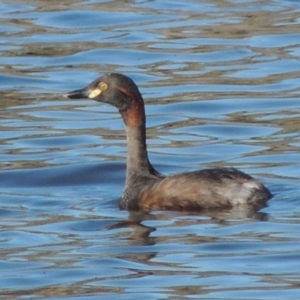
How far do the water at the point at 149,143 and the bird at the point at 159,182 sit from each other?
0.55ft

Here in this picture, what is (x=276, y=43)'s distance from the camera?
2112 centimetres

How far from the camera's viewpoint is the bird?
1175cm

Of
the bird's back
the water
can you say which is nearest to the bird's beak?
the water

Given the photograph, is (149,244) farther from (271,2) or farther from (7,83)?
(271,2)

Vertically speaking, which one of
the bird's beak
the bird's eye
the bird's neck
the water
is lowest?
the water

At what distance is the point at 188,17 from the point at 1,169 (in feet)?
31.5

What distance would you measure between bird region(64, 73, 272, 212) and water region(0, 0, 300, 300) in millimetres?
168

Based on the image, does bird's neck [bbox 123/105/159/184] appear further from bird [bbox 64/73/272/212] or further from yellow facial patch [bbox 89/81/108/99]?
yellow facial patch [bbox 89/81/108/99]

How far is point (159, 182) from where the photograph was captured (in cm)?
1217

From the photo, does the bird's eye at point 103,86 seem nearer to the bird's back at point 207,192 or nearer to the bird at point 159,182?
the bird at point 159,182

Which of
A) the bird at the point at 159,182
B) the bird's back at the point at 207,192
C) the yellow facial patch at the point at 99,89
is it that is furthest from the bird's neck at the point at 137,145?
the bird's back at the point at 207,192

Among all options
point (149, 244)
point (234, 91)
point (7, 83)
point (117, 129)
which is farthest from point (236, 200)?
point (7, 83)

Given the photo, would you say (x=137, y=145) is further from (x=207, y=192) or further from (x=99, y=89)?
(x=207, y=192)

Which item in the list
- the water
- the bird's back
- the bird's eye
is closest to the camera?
the water
